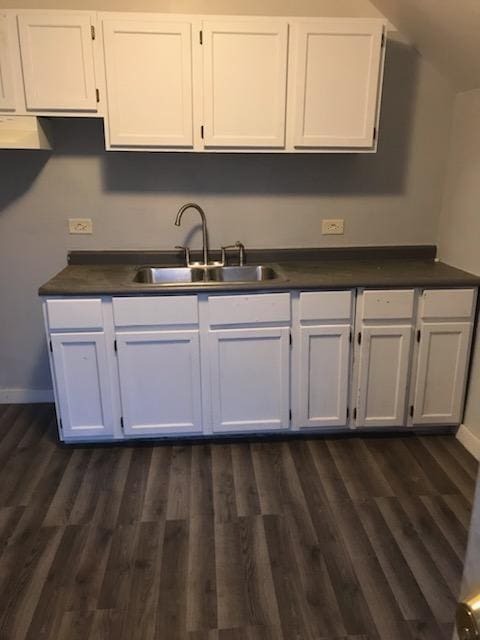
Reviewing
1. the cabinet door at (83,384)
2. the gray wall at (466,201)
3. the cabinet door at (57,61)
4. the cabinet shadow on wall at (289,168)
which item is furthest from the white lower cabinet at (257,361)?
the cabinet door at (57,61)

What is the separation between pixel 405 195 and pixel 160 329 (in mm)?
1680

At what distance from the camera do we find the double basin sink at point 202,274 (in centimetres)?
275

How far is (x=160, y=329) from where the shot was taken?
7.78ft

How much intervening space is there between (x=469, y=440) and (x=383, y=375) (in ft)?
1.92

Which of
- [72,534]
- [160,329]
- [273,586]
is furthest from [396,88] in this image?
[72,534]

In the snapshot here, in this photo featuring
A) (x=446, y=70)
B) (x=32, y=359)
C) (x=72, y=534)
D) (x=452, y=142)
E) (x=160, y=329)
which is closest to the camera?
(x=72, y=534)

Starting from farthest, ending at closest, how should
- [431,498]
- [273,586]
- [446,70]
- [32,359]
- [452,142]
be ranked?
[32,359], [452,142], [446,70], [431,498], [273,586]

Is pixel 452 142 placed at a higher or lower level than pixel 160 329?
higher

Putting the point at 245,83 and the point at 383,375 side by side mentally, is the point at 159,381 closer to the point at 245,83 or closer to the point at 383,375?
the point at 383,375

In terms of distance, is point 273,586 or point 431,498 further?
point 431,498

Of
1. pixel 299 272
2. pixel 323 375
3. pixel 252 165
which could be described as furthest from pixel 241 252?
pixel 323 375

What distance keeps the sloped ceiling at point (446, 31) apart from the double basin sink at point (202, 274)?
1405 millimetres

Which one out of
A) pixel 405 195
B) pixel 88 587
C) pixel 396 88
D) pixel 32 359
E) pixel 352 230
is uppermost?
pixel 396 88

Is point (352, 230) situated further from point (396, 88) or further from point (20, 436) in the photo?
point (20, 436)
